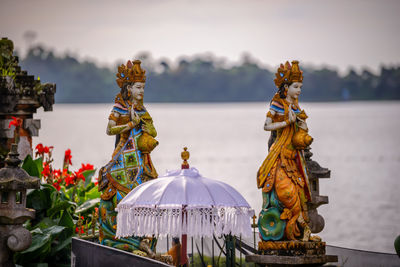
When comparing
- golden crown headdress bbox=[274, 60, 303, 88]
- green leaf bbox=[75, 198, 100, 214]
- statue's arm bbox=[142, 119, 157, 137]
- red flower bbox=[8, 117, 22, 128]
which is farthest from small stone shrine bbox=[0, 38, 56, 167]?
golden crown headdress bbox=[274, 60, 303, 88]

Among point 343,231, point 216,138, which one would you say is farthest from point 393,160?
point 216,138

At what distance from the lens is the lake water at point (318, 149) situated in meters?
28.4

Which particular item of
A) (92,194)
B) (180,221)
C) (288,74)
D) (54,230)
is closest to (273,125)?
(288,74)

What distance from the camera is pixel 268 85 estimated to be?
241 feet

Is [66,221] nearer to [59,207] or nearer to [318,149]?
[59,207]

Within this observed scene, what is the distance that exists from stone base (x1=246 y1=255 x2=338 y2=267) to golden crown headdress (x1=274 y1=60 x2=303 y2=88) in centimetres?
264

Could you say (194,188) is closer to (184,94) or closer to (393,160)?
(393,160)

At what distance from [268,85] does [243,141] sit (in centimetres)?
1300

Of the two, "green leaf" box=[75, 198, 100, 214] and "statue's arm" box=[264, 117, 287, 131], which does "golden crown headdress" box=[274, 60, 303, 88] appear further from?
"green leaf" box=[75, 198, 100, 214]

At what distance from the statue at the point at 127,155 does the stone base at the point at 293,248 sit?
1.84m

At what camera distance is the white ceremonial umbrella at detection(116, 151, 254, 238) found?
484 inches

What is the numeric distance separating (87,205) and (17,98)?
2696mm

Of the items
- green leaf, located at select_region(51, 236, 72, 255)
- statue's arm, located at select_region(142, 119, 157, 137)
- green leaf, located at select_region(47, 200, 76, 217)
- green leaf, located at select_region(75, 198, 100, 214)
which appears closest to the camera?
statue's arm, located at select_region(142, 119, 157, 137)

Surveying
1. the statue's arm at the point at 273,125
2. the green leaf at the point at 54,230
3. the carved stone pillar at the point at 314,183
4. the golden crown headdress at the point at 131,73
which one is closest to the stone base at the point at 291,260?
the carved stone pillar at the point at 314,183
